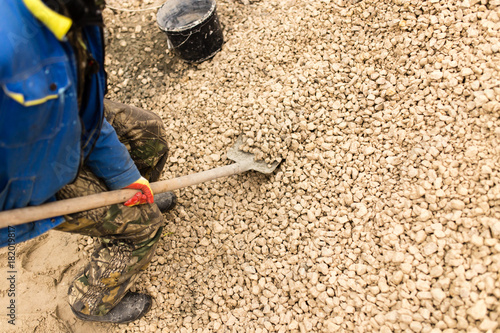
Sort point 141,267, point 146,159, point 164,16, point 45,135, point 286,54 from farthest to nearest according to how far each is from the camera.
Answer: point 164,16, point 286,54, point 146,159, point 141,267, point 45,135

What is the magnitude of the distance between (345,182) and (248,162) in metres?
0.72

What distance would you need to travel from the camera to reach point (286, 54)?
121 inches

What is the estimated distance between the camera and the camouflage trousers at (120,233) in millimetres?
1954

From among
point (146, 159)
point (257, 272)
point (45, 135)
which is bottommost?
point (257, 272)

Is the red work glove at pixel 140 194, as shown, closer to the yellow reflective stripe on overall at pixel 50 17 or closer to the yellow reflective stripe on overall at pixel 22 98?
the yellow reflective stripe on overall at pixel 22 98

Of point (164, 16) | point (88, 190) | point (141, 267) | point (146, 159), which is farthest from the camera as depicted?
point (164, 16)

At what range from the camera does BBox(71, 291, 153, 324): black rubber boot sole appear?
2.29 metres

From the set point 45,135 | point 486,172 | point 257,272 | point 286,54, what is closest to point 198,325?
point 257,272

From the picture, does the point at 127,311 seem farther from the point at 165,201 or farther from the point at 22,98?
the point at 22,98

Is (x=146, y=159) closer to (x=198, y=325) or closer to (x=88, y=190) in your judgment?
(x=88, y=190)

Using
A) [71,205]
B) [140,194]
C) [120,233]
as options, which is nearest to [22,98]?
[71,205]

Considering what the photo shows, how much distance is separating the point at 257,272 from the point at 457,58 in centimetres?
194

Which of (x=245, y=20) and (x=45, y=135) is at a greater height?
(x=45, y=135)

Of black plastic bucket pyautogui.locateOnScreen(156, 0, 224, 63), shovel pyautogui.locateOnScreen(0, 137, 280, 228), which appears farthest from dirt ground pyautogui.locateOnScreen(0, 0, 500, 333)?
shovel pyautogui.locateOnScreen(0, 137, 280, 228)
